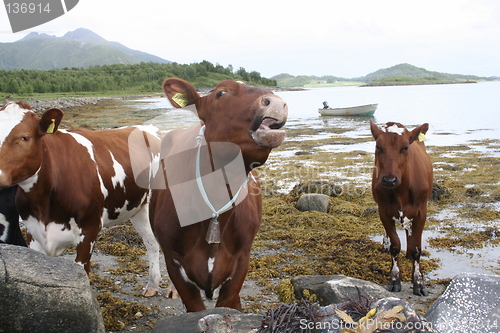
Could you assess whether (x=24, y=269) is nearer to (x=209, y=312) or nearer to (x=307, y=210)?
(x=209, y=312)

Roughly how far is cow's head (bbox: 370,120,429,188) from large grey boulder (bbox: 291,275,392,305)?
2.47m

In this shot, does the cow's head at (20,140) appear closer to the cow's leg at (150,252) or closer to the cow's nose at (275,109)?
the cow's leg at (150,252)

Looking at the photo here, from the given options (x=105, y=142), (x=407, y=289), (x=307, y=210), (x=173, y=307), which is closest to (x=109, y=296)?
(x=173, y=307)

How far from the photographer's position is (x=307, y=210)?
919 cm

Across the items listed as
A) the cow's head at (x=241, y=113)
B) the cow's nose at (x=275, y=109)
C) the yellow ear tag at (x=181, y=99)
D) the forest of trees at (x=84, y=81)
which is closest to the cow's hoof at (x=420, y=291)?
the cow's head at (x=241, y=113)

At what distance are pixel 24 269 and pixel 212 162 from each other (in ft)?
4.81

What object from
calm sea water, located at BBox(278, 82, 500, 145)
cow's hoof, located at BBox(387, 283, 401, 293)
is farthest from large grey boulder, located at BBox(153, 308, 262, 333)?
calm sea water, located at BBox(278, 82, 500, 145)

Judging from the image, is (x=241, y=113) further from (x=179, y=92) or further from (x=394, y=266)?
(x=394, y=266)

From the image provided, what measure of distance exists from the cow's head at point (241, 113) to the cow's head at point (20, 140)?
1.69m

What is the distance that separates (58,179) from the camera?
4.25m

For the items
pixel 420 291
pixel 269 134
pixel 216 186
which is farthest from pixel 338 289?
pixel 420 291

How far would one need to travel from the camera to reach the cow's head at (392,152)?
5910 millimetres

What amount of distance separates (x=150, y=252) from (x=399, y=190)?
146 inches

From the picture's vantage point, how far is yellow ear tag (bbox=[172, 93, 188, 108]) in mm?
3066
